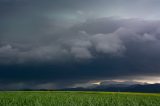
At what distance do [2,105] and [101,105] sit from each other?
8921 millimetres

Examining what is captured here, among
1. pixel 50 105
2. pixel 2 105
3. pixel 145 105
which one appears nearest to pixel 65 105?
pixel 50 105

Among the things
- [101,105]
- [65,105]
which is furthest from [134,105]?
[65,105]

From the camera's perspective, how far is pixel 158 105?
3116cm

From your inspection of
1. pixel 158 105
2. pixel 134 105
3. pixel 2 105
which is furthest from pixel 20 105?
pixel 158 105

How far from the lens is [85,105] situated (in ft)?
101

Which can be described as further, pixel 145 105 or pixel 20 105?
pixel 145 105

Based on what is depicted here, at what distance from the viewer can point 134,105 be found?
98.4ft

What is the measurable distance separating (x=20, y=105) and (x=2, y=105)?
166 centimetres

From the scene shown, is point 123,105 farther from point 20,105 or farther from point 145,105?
point 20,105

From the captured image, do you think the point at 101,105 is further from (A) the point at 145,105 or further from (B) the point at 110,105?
(A) the point at 145,105

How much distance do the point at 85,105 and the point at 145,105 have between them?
5.91m

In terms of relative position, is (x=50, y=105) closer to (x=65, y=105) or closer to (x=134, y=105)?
(x=65, y=105)

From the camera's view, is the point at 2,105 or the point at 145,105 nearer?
the point at 2,105

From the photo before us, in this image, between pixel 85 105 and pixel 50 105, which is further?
pixel 85 105
